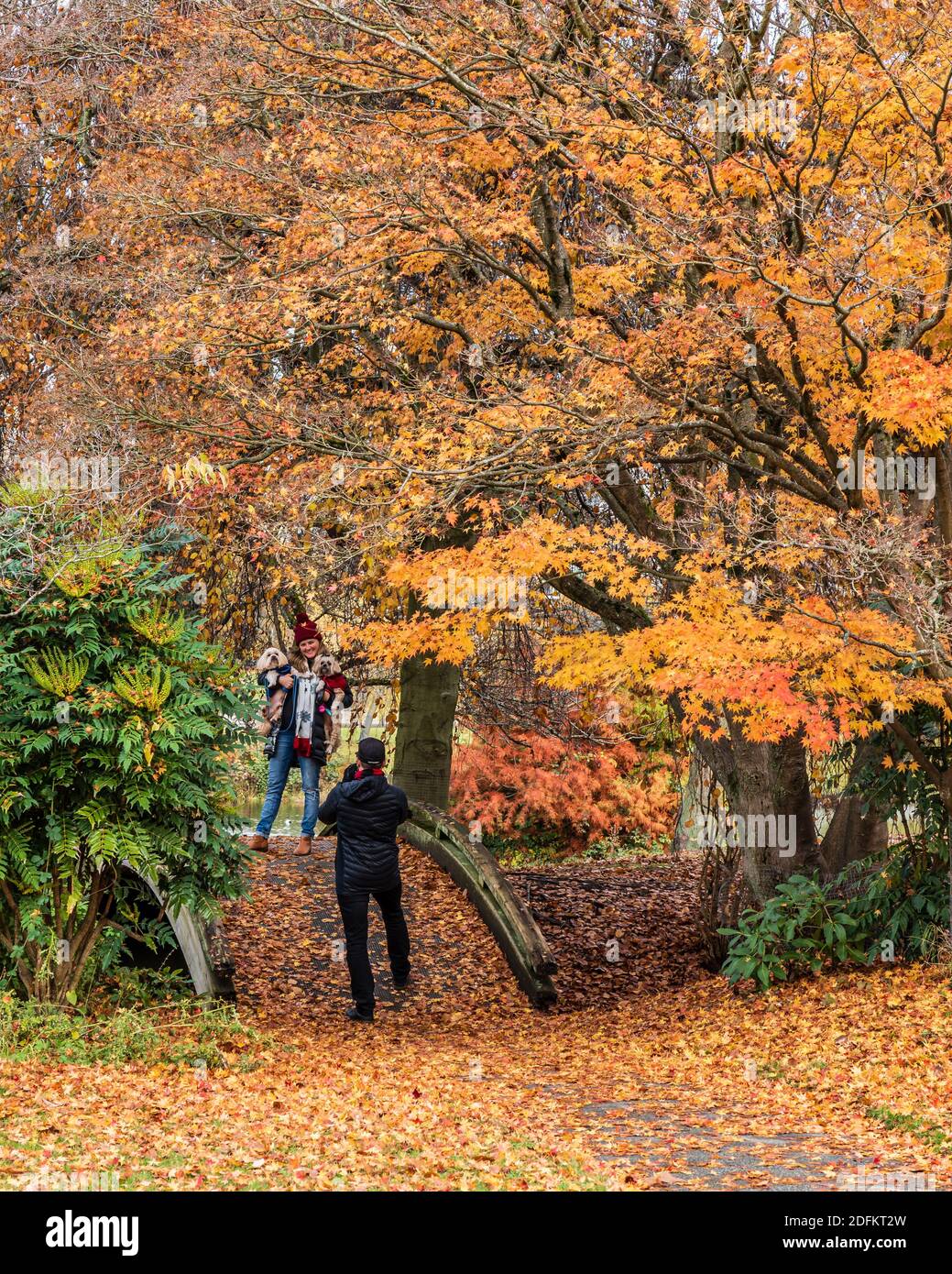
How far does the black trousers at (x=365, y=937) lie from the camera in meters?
9.66

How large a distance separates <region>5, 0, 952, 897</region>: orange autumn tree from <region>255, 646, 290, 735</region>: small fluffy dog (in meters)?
0.88

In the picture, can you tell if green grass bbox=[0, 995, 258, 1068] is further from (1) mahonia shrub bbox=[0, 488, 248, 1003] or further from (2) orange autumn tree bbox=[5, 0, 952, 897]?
(2) orange autumn tree bbox=[5, 0, 952, 897]

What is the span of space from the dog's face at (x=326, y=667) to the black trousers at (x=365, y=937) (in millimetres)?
2624

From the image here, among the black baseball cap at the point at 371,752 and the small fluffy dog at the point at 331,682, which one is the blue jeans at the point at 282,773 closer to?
the small fluffy dog at the point at 331,682

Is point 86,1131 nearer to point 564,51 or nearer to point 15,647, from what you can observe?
point 15,647

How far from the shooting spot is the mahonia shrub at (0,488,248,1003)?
7863 millimetres

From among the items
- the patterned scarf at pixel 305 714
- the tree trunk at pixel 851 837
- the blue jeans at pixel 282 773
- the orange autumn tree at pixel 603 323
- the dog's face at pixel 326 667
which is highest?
the orange autumn tree at pixel 603 323

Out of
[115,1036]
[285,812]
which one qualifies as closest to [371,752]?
[115,1036]

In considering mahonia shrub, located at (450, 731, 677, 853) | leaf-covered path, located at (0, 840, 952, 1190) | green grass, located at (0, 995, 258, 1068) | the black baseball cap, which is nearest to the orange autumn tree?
the black baseball cap

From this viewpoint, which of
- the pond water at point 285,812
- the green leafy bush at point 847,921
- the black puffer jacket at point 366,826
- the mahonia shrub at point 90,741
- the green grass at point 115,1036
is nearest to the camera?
the green grass at point 115,1036

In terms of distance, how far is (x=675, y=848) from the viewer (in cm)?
1967

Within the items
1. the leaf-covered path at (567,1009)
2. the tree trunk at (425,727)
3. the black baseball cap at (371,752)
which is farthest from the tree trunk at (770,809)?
the tree trunk at (425,727)

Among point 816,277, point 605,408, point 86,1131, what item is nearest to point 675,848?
point 605,408

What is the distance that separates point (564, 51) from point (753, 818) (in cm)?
679
